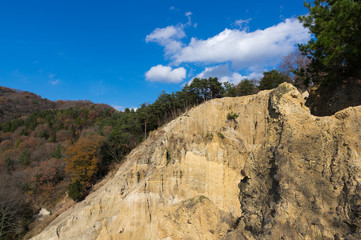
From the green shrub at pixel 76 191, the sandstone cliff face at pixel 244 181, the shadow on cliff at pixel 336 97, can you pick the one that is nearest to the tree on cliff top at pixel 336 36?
the shadow on cliff at pixel 336 97

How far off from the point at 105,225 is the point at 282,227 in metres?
12.1

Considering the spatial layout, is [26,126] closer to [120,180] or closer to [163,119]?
[163,119]

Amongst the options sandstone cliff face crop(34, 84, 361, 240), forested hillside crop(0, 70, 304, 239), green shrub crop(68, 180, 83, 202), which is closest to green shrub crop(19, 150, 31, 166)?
forested hillside crop(0, 70, 304, 239)

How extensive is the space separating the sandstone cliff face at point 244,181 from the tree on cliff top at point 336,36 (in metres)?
2.68

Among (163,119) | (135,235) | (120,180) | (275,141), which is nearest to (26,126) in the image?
(163,119)

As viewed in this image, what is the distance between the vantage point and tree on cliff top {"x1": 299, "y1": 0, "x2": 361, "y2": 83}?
7656mm

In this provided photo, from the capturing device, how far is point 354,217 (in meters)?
4.67

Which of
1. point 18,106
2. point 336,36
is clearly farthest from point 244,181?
point 18,106

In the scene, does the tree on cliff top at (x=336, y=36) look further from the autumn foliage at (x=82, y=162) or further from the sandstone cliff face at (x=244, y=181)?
the autumn foliage at (x=82, y=162)

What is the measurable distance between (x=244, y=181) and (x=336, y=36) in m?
8.42

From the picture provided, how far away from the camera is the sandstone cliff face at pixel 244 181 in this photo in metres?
5.50

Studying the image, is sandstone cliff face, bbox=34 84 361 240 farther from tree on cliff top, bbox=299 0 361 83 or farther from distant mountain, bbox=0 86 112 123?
distant mountain, bbox=0 86 112 123

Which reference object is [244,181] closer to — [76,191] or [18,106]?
[76,191]

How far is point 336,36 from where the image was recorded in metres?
8.16
